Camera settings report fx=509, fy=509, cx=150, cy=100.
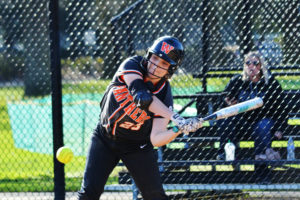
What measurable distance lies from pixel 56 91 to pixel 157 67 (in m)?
1.69

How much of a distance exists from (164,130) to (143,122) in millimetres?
234

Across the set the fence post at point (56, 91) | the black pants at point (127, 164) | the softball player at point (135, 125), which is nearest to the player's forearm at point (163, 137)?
the softball player at point (135, 125)

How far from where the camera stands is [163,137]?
3.72 meters

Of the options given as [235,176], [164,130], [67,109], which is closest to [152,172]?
[164,130]

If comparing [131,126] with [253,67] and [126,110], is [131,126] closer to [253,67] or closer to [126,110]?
[126,110]

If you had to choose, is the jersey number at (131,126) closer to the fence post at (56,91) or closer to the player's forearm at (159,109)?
the player's forearm at (159,109)

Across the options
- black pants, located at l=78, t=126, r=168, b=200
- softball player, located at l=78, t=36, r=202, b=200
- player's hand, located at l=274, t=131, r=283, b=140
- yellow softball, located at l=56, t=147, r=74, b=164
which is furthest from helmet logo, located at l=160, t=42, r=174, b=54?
player's hand, located at l=274, t=131, r=283, b=140

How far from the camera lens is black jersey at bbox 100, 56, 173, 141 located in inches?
154

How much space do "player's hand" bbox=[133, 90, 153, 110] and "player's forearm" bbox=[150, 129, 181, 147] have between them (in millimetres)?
255

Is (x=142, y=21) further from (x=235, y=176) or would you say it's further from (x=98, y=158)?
(x=98, y=158)

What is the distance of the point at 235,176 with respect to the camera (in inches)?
219

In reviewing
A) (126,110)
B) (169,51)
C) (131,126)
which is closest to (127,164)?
(131,126)

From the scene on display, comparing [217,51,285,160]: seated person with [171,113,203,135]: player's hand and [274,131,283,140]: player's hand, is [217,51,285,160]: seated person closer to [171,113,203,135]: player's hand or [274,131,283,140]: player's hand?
[274,131,283,140]: player's hand

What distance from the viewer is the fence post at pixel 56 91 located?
5098 millimetres
